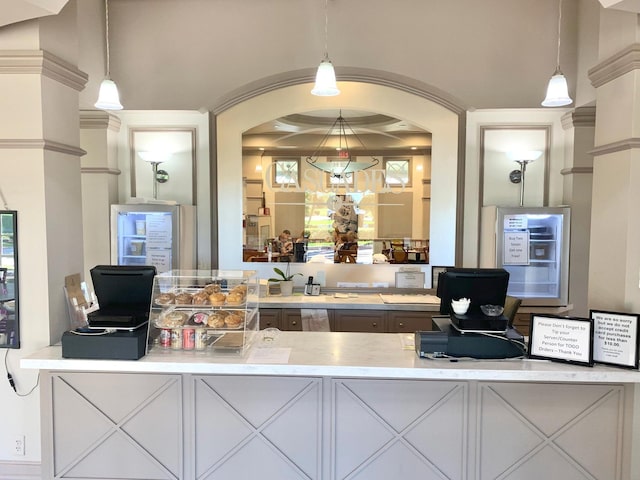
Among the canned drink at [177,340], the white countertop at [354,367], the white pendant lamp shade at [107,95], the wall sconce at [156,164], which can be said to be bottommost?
the white countertop at [354,367]

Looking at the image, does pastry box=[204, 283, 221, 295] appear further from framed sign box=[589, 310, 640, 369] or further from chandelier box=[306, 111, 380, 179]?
chandelier box=[306, 111, 380, 179]

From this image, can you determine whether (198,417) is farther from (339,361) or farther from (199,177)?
(199,177)

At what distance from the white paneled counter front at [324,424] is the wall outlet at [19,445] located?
0.30m

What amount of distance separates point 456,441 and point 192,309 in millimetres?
1598

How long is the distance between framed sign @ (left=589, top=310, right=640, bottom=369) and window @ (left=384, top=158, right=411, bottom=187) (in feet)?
11.2

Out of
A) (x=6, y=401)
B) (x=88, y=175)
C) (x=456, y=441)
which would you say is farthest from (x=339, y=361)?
(x=88, y=175)

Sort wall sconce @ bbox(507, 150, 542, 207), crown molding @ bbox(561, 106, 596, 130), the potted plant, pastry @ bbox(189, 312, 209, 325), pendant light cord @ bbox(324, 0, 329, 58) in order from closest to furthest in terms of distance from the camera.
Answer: pastry @ bbox(189, 312, 209, 325) < pendant light cord @ bbox(324, 0, 329, 58) < crown molding @ bbox(561, 106, 596, 130) < wall sconce @ bbox(507, 150, 542, 207) < the potted plant

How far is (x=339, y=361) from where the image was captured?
225 centimetres

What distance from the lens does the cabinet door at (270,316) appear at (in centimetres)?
454

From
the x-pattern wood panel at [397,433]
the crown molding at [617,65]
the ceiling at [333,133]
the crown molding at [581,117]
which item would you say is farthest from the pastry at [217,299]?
the crown molding at [581,117]

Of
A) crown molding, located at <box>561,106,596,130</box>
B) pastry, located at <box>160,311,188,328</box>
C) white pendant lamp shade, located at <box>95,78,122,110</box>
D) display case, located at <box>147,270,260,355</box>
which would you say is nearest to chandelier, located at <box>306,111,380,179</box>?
crown molding, located at <box>561,106,596,130</box>

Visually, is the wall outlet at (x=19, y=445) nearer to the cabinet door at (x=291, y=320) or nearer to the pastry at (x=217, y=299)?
the pastry at (x=217, y=299)

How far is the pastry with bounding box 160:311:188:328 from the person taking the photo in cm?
235

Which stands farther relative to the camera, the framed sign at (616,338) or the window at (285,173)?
the window at (285,173)
